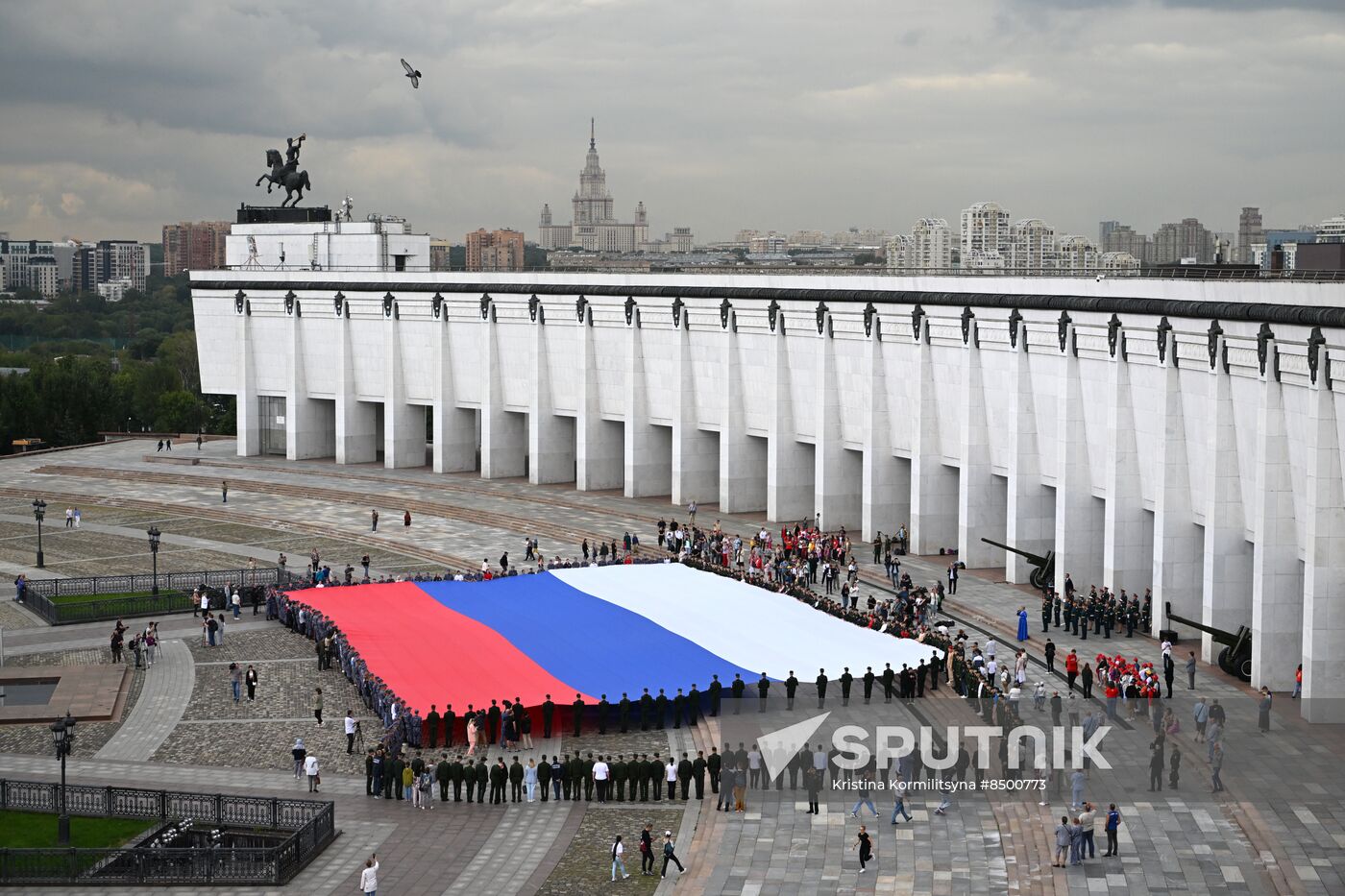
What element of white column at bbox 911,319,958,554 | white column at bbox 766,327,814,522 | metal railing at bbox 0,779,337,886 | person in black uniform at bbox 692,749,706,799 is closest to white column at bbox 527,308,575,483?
white column at bbox 766,327,814,522

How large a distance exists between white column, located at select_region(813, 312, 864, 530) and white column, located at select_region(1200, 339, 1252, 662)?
60.9 feet

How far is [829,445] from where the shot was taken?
55.6 m

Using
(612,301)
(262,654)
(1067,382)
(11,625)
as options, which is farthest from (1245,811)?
(612,301)

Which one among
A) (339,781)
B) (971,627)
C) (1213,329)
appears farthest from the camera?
(971,627)

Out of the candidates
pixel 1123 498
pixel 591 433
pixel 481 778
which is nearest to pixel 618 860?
pixel 481 778

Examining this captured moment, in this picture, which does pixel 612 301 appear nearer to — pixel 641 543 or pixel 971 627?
pixel 641 543

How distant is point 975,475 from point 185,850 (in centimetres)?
2938

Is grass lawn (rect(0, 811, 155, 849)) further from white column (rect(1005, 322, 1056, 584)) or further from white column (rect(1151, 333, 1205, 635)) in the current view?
white column (rect(1005, 322, 1056, 584))

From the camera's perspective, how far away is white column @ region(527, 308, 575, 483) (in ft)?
220

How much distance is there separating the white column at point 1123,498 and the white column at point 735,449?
18869 mm

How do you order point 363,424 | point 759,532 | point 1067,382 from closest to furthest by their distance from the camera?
point 1067,382
point 759,532
point 363,424

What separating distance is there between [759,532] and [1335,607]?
2133 centimetres

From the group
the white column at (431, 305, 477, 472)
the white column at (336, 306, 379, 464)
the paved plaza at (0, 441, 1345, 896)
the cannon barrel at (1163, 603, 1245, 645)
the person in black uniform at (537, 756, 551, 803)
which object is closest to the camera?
the paved plaza at (0, 441, 1345, 896)

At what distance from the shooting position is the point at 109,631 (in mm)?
43094
